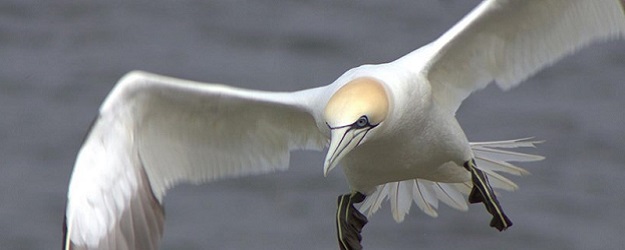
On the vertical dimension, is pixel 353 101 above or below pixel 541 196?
above

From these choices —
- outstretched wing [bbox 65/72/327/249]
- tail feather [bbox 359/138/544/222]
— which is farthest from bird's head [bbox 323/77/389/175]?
A: tail feather [bbox 359/138/544/222]

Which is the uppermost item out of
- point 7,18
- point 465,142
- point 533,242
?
point 7,18

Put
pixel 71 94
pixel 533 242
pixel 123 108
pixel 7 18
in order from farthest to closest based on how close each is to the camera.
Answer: pixel 7 18
pixel 71 94
pixel 533 242
pixel 123 108

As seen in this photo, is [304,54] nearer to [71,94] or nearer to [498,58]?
[71,94]

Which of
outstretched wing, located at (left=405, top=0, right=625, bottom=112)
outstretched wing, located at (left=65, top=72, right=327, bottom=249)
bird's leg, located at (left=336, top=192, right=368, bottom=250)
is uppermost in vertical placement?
outstretched wing, located at (left=405, top=0, right=625, bottom=112)

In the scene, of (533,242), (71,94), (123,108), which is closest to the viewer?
(123,108)

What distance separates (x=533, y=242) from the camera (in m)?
11.0

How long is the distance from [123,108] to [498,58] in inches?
60.7

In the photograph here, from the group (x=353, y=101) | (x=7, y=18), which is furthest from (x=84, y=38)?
(x=353, y=101)

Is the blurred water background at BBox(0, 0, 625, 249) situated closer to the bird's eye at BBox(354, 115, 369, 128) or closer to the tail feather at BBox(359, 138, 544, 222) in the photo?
the tail feather at BBox(359, 138, 544, 222)

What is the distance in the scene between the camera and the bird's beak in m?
6.66

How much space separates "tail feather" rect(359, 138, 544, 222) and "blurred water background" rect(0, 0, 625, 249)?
2.50 meters

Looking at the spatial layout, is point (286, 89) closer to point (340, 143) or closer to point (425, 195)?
Answer: point (425, 195)

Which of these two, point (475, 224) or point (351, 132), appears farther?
point (475, 224)
